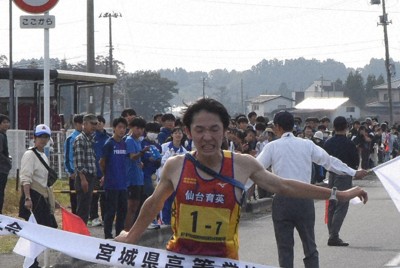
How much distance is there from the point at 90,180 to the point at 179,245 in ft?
28.4

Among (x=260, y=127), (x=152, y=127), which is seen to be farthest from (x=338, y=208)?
(x=260, y=127)

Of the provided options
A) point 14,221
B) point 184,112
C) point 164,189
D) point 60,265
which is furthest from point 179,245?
point 60,265

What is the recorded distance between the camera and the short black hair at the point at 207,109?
5824mm

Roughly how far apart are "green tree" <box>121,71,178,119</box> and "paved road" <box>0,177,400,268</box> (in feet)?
228

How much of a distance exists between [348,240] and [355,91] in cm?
11433

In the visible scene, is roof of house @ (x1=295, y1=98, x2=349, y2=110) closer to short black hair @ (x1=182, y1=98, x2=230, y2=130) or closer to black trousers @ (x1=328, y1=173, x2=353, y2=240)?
black trousers @ (x1=328, y1=173, x2=353, y2=240)

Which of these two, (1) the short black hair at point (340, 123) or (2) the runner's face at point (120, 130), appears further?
(1) the short black hair at point (340, 123)

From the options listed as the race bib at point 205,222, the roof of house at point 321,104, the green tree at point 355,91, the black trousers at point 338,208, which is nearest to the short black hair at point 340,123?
the black trousers at point 338,208

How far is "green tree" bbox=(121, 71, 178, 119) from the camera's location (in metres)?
90.8

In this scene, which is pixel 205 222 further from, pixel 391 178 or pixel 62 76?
pixel 62 76

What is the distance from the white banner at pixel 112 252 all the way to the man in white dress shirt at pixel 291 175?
3469mm

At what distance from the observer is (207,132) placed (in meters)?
5.75

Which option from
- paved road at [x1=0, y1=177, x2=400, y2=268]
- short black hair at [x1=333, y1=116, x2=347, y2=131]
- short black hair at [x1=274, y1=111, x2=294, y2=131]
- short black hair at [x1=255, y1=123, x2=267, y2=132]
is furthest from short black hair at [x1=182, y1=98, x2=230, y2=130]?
short black hair at [x1=255, y1=123, x2=267, y2=132]

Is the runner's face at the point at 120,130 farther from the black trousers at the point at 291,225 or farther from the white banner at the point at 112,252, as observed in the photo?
the white banner at the point at 112,252
